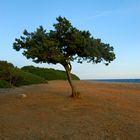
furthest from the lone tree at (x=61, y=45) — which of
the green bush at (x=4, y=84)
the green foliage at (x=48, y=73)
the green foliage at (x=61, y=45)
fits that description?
the green foliage at (x=48, y=73)

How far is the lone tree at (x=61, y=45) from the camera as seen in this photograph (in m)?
18.8

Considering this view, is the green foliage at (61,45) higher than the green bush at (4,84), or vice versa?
the green foliage at (61,45)

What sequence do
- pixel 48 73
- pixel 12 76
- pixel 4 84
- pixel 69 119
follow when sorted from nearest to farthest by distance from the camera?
pixel 69 119
pixel 4 84
pixel 12 76
pixel 48 73

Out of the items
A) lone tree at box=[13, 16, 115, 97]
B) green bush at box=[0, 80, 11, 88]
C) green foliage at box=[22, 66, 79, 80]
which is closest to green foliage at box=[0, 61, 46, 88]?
green bush at box=[0, 80, 11, 88]

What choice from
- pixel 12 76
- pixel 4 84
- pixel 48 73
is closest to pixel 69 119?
pixel 4 84

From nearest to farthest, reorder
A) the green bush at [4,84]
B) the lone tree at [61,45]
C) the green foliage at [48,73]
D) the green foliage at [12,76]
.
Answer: the lone tree at [61,45], the green bush at [4,84], the green foliage at [12,76], the green foliage at [48,73]

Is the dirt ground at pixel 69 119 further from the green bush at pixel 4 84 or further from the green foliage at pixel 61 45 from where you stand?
the green bush at pixel 4 84

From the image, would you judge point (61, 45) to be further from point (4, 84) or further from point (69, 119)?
point (4, 84)

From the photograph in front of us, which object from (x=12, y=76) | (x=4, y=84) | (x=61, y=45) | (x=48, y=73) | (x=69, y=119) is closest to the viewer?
(x=69, y=119)

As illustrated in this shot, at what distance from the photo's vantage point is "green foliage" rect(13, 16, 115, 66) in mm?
18750

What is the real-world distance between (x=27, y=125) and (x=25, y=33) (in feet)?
24.9

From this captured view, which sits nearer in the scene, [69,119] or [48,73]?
[69,119]

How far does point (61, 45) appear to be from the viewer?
1948cm

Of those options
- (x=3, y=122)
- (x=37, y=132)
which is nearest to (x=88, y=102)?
(x=3, y=122)
